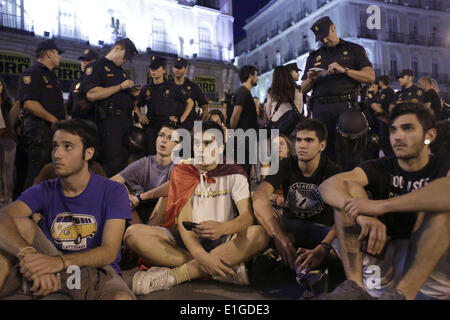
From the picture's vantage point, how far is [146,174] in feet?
13.6

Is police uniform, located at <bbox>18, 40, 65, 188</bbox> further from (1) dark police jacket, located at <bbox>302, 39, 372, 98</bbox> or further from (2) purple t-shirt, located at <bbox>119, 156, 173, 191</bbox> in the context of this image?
(1) dark police jacket, located at <bbox>302, 39, 372, 98</bbox>

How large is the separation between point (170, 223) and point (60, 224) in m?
1.08

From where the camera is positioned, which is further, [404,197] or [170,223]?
[170,223]

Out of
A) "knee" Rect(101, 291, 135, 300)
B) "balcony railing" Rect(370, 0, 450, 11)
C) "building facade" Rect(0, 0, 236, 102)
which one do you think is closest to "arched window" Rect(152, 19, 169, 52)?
"building facade" Rect(0, 0, 236, 102)

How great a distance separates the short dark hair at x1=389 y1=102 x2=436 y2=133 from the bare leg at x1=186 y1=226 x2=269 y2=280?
133cm

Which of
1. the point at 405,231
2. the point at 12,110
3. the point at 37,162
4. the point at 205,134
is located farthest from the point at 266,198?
the point at 12,110

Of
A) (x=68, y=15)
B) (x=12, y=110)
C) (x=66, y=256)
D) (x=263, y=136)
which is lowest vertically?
(x=66, y=256)

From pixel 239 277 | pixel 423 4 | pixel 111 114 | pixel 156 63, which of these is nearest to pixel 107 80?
pixel 111 114

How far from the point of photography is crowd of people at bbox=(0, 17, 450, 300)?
2211 mm

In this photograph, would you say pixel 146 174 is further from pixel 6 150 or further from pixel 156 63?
pixel 6 150

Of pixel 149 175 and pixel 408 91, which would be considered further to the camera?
pixel 408 91

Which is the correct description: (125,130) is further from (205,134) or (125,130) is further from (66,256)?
(66,256)

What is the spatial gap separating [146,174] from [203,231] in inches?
62.4

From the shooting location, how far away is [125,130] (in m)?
4.80
